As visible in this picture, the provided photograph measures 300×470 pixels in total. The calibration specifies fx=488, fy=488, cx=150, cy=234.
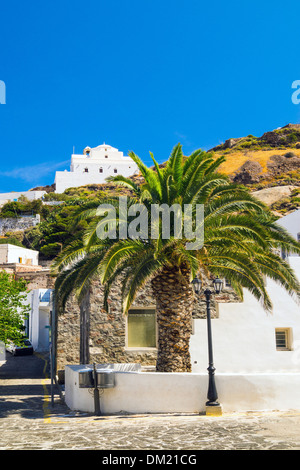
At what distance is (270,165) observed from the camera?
96.2m

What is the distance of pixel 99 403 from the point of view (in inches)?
515

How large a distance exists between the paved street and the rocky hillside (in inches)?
2160

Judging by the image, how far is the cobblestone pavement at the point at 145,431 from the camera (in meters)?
8.75

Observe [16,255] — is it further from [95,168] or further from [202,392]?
[95,168]

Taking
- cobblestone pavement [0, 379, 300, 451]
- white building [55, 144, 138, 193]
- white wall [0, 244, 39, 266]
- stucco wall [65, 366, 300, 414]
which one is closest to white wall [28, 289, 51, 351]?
white wall [0, 244, 39, 266]

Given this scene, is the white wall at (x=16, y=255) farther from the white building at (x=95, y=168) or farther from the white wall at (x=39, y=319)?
the white building at (x=95, y=168)

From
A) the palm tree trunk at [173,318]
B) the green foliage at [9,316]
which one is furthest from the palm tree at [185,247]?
the green foliage at [9,316]

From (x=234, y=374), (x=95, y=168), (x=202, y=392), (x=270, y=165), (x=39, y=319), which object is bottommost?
(x=202, y=392)

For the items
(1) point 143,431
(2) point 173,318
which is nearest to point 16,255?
(2) point 173,318

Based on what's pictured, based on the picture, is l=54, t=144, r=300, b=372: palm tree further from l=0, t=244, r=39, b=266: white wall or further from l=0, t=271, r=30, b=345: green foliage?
l=0, t=244, r=39, b=266: white wall

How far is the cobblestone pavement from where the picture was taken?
28.7 feet

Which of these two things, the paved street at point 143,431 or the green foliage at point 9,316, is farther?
the green foliage at point 9,316

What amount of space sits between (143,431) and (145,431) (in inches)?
1.8

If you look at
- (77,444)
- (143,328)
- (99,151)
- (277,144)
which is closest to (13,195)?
(99,151)
